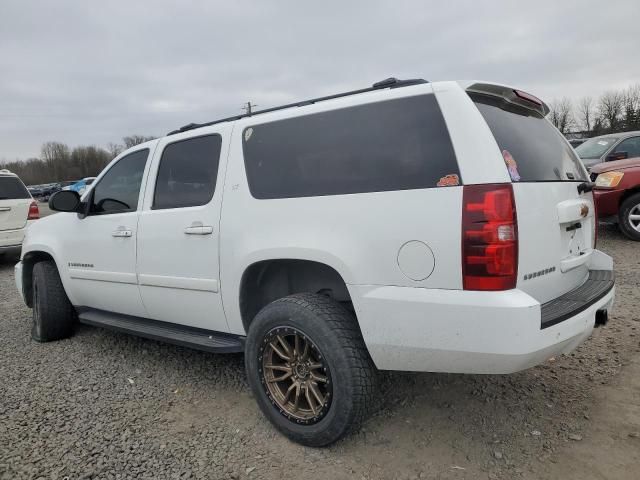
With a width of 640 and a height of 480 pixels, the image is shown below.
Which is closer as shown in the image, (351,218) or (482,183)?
(482,183)

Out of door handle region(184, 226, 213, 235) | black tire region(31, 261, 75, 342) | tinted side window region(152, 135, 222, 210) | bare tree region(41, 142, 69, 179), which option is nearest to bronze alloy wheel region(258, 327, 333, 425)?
door handle region(184, 226, 213, 235)

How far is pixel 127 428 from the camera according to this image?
2855mm

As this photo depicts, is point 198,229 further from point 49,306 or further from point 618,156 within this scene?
point 618,156

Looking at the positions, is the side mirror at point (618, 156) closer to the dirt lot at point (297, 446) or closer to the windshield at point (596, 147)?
the windshield at point (596, 147)

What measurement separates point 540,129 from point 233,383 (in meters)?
2.68

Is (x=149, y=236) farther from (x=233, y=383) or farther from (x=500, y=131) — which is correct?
(x=500, y=131)

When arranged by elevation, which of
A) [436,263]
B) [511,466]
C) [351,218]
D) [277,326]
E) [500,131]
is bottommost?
[511,466]

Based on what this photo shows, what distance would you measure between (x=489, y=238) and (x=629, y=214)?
653 cm

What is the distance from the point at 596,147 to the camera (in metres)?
9.34

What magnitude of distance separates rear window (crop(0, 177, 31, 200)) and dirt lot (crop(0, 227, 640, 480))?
583cm

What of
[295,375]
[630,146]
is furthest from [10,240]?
[630,146]

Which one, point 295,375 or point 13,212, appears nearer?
point 295,375

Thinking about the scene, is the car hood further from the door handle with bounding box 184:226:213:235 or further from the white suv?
the door handle with bounding box 184:226:213:235

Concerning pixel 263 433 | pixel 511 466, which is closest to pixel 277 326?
pixel 263 433
